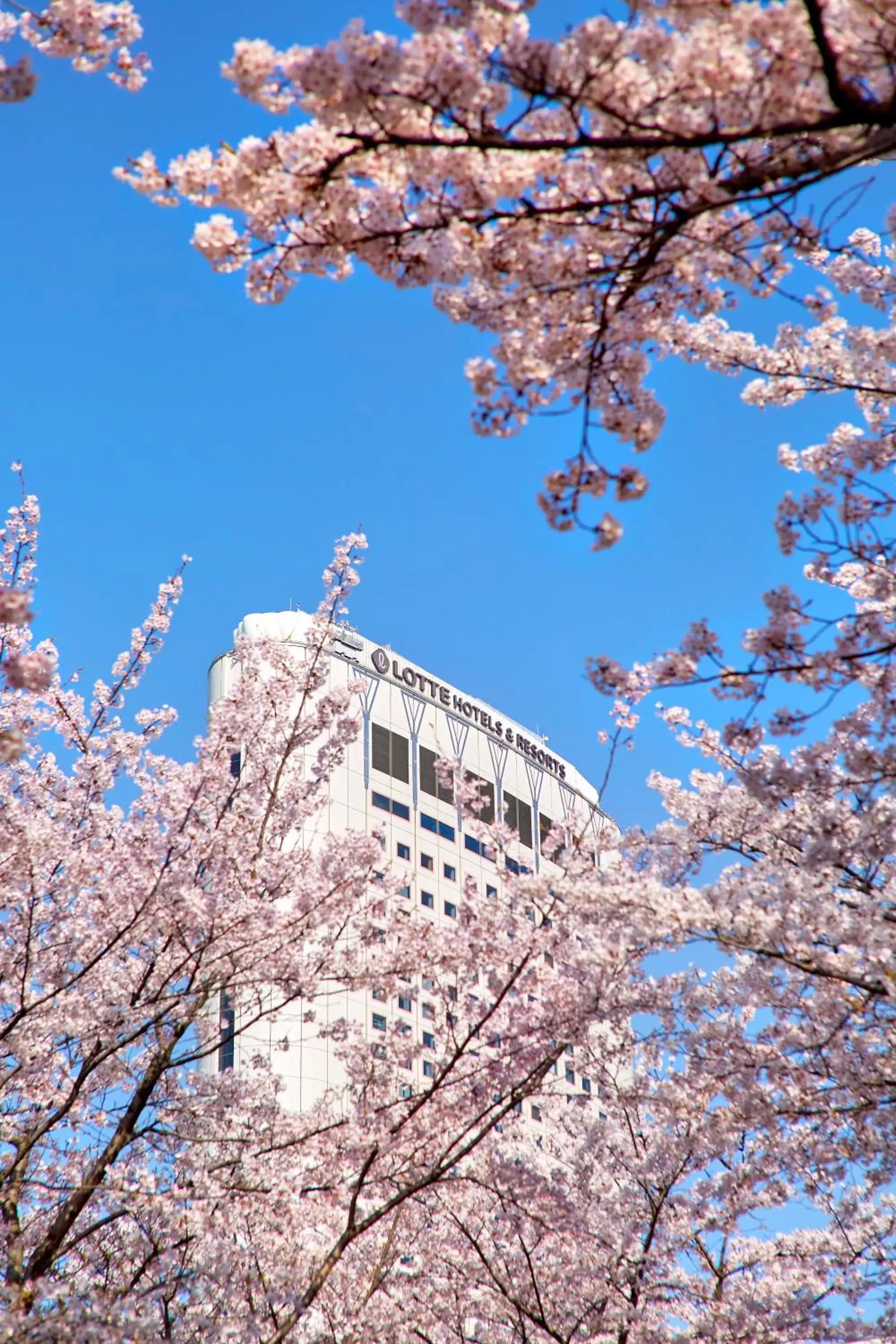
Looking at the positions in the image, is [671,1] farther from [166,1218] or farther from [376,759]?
[376,759]

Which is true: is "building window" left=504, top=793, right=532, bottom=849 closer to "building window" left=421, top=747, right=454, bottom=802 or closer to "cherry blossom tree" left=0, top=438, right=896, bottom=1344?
"building window" left=421, top=747, right=454, bottom=802

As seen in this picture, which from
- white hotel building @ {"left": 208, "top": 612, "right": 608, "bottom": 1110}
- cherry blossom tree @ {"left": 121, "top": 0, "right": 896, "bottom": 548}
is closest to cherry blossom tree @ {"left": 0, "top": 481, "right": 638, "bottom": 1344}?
cherry blossom tree @ {"left": 121, "top": 0, "right": 896, "bottom": 548}

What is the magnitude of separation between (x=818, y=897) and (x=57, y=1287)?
21.2 ft

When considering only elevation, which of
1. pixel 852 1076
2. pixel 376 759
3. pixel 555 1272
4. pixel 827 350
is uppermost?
pixel 376 759

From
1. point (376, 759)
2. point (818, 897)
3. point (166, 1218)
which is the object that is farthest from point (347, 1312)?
point (376, 759)

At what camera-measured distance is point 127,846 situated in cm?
982

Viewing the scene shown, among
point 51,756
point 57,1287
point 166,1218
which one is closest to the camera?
point 57,1287

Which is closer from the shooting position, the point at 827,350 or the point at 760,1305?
the point at 827,350

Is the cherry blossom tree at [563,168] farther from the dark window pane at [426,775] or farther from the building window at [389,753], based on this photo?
the dark window pane at [426,775]

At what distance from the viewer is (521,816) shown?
247 ft

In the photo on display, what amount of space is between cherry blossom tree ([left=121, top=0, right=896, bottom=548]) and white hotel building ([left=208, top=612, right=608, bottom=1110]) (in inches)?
2090

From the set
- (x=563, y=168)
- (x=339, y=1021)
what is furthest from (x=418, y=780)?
(x=563, y=168)

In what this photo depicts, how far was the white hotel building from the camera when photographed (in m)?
62.1

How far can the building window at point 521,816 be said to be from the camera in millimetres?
73688
